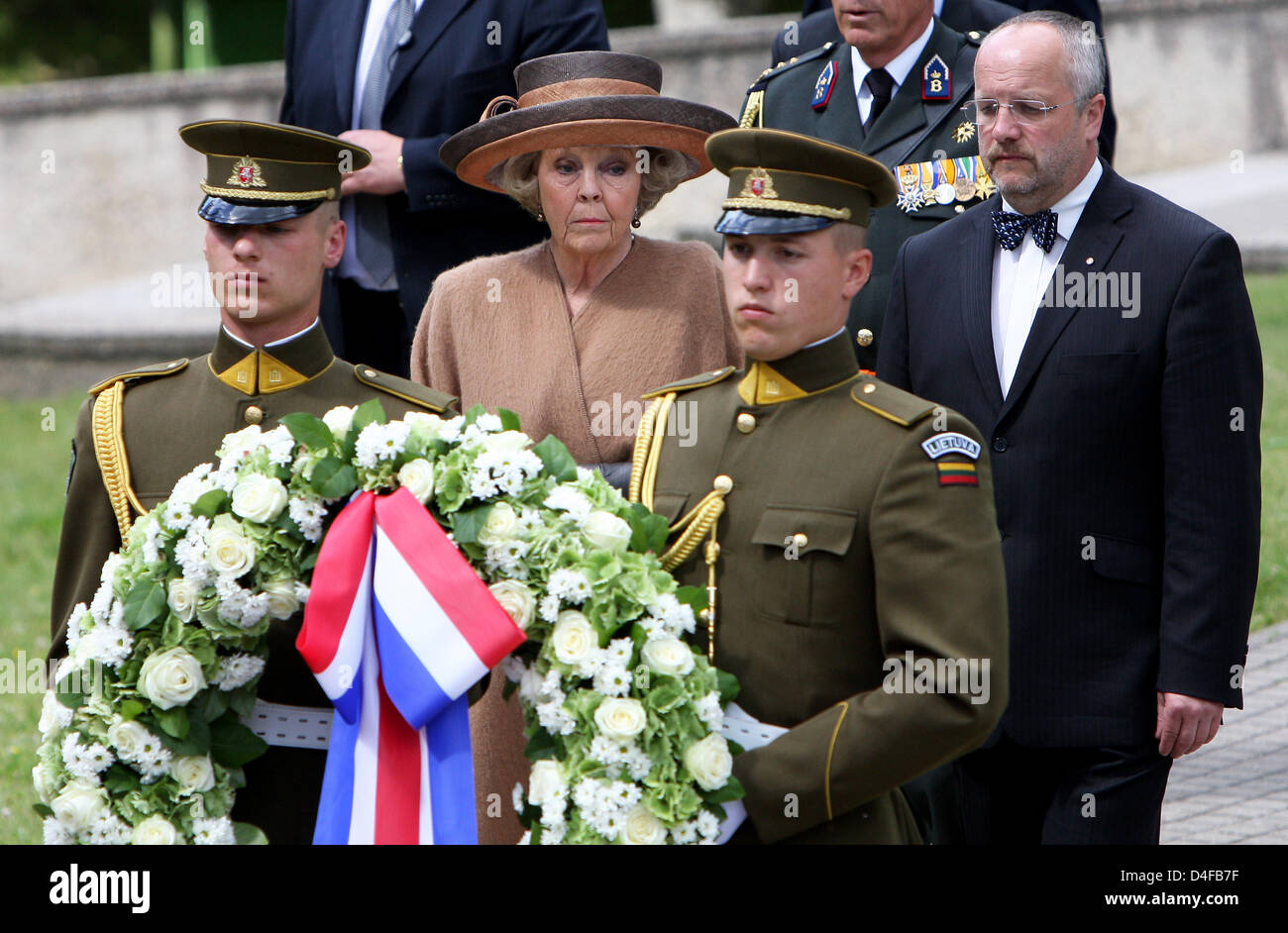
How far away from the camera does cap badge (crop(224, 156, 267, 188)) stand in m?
3.48

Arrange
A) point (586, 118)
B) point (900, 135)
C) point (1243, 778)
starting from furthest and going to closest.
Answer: point (1243, 778), point (900, 135), point (586, 118)

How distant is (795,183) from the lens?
3.06 meters

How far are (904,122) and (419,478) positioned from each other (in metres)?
2.11

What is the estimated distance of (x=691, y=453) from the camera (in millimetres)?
3246

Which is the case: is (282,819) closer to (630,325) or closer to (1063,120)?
(630,325)

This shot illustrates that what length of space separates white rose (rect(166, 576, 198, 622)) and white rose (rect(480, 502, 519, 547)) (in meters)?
0.49

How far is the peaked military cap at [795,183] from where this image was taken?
9.98 ft

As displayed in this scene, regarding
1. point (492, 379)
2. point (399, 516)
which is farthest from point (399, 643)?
point (492, 379)

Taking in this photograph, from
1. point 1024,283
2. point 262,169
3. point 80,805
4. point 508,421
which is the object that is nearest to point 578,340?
point 262,169

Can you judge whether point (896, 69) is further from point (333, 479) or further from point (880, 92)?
point (333, 479)

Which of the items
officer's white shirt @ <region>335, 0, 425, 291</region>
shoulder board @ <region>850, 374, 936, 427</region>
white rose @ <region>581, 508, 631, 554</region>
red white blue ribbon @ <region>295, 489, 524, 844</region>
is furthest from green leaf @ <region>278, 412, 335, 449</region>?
officer's white shirt @ <region>335, 0, 425, 291</region>

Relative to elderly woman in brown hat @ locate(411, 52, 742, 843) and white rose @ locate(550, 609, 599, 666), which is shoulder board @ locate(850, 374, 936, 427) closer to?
white rose @ locate(550, 609, 599, 666)

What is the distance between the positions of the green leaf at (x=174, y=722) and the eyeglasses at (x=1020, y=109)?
6.66 ft
